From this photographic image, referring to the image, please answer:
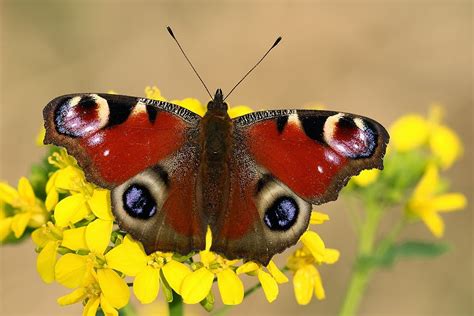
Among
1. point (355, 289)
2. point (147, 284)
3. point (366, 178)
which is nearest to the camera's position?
point (147, 284)

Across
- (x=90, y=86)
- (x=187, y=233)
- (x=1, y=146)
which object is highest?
(x=187, y=233)

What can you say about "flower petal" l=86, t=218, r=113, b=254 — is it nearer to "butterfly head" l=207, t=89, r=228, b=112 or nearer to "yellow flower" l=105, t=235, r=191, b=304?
"yellow flower" l=105, t=235, r=191, b=304

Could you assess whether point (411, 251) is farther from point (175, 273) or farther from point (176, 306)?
point (175, 273)

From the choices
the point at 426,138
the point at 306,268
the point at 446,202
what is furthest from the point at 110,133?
the point at 426,138

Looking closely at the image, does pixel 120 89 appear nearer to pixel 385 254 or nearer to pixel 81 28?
pixel 81 28

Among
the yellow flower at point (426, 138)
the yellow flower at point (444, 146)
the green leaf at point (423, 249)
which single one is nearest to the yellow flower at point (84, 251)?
the green leaf at point (423, 249)

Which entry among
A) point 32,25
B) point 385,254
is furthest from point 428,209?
point 32,25
